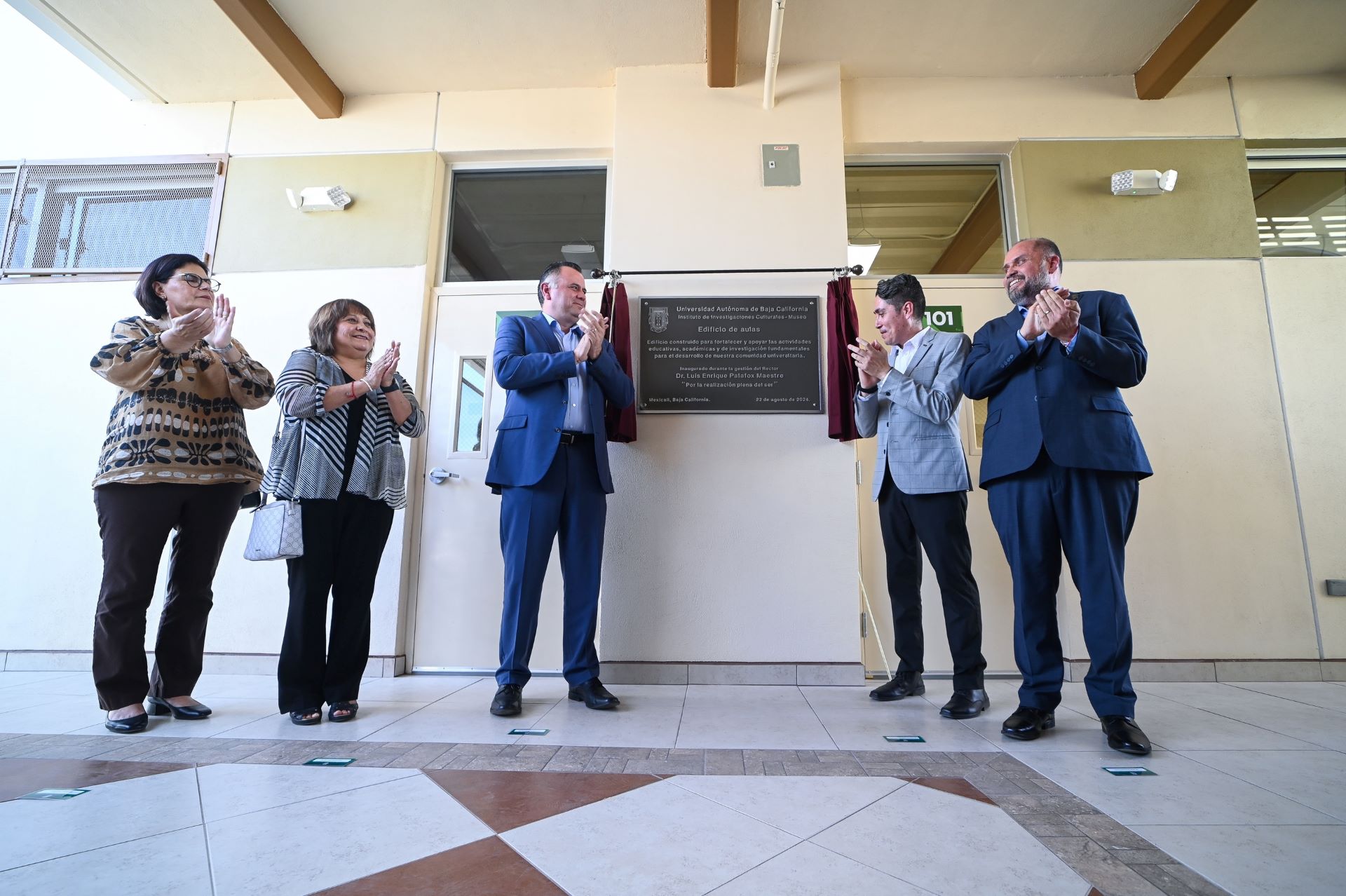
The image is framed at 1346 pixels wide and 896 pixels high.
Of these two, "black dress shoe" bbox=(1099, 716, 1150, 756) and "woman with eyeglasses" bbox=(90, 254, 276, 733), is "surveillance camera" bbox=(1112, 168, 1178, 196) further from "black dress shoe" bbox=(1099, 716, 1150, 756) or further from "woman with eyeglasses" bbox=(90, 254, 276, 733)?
"woman with eyeglasses" bbox=(90, 254, 276, 733)

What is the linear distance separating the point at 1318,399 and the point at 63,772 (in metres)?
5.03

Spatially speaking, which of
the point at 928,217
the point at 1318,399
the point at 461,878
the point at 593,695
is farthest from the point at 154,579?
the point at 1318,399

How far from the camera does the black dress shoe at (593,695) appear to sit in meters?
2.32

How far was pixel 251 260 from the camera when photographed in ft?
11.7

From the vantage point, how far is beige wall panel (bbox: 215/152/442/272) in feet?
11.6

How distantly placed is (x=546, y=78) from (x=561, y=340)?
187 cm

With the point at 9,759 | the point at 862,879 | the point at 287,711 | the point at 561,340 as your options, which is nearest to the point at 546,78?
the point at 561,340

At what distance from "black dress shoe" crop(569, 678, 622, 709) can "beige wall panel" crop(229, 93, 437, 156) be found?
2990 mm

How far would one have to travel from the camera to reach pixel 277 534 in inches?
80.0

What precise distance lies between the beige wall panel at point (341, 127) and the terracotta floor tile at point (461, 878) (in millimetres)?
3593

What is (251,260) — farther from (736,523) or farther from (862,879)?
(862,879)

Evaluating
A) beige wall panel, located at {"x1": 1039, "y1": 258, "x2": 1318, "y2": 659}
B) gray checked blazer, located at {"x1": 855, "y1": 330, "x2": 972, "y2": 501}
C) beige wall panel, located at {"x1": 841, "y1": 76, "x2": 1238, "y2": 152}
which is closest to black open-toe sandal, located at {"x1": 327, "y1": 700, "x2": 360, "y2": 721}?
gray checked blazer, located at {"x1": 855, "y1": 330, "x2": 972, "y2": 501}

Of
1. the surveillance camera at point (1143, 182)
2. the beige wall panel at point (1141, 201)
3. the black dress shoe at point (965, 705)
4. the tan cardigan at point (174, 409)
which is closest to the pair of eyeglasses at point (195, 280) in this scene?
the tan cardigan at point (174, 409)

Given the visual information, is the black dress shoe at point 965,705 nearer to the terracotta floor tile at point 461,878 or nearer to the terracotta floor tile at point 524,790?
the terracotta floor tile at point 524,790
